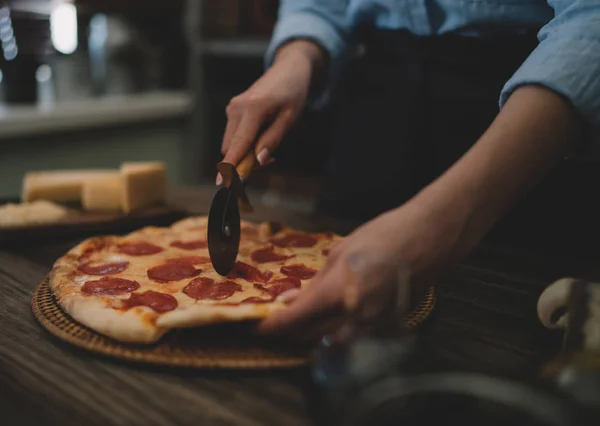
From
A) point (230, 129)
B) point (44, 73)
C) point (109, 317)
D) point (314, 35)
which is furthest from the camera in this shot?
point (44, 73)

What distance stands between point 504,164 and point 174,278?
0.58 m

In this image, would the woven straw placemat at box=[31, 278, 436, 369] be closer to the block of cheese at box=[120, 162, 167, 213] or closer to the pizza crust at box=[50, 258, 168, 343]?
the pizza crust at box=[50, 258, 168, 343]

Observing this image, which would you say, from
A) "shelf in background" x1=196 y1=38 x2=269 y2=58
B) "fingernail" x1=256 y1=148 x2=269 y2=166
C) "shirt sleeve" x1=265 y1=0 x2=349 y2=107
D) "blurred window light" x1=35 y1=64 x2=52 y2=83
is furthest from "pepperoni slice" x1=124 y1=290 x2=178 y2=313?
"blurred window light" x1=35 y1=64 x2=52 y2=83

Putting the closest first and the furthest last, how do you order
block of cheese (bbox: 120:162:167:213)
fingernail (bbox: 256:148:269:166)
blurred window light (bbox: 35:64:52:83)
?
1. fingernail (bbox: 256:148:269:166)
2. block of cheese (bbox: 120:162:167:213)
3. blurred window light (bbox: 35:64:52:83)

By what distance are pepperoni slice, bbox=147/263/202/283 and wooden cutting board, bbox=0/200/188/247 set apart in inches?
16.0

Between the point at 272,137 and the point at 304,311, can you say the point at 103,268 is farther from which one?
the point at 304,311

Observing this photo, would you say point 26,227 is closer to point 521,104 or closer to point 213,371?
point 213,371

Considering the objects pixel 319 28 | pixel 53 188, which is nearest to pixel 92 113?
pixel 53 188

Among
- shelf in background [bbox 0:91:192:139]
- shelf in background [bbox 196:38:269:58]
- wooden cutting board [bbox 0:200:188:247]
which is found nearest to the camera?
wooden cutting board [bbox 0:200:188:247]

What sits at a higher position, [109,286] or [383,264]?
[383,264]

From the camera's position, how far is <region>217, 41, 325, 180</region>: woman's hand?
1138 millimetres

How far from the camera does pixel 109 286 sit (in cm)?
99

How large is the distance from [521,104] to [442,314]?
34 cm

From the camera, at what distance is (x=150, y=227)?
1368 millimetres
